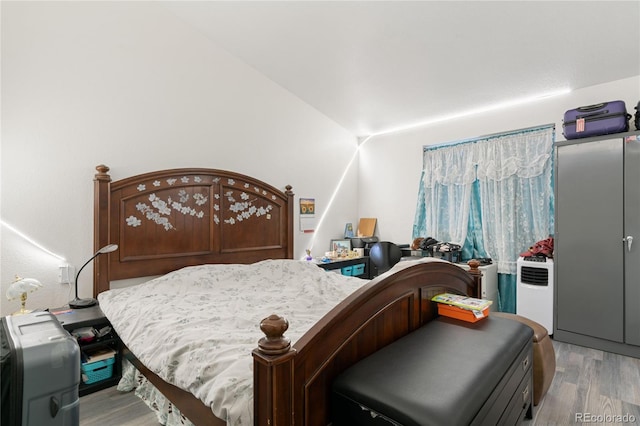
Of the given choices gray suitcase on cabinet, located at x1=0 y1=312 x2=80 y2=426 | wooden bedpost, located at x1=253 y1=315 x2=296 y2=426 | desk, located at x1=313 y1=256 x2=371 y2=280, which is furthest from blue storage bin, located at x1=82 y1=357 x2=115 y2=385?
desk, located at x1=313 y1=256 x2=371 y2=280

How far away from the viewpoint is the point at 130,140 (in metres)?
2.85

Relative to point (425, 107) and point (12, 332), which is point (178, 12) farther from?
point (12, 332)

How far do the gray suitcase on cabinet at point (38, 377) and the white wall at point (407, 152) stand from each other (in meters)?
4.09

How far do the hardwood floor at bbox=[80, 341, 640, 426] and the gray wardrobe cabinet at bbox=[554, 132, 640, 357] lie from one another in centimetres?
35

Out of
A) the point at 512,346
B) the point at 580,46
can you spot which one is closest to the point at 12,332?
the point at 512,346

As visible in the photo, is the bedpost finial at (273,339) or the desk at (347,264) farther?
the desk at (347,264)

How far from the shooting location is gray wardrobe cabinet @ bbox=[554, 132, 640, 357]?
2.77 metres

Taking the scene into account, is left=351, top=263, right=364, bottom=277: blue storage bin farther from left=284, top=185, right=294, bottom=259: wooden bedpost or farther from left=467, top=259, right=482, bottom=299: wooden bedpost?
left=467, top=259, right=482, bottom=299: wooden bedpost

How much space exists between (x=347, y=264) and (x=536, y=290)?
1.97 metres

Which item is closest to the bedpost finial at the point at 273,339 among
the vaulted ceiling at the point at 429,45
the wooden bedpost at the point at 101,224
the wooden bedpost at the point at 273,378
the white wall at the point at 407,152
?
the wooden bedpost at the point at 273,378

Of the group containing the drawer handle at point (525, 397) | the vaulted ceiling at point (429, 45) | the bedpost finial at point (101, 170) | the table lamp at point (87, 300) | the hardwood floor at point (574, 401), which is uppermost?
the vaulted ceiling at point (429, 45)

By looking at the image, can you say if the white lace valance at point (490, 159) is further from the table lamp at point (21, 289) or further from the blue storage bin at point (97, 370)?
the table lamp at point (21, 289)

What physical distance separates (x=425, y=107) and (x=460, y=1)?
157 centimetres

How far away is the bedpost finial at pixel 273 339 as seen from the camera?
3.17 feet
